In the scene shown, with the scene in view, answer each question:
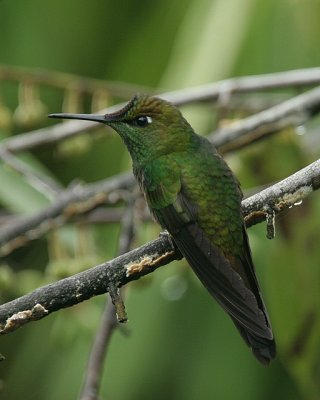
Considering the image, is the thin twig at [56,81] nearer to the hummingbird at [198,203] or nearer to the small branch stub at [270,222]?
the hummingbird at [198,203]

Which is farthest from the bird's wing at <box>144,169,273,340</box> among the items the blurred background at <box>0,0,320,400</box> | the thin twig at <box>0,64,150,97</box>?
the thin twig at <box>0,64,150,97</box>

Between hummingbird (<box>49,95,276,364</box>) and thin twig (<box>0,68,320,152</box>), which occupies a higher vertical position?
thin twig (<box>0,68,320,152</box>)

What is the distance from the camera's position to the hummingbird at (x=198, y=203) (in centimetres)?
280

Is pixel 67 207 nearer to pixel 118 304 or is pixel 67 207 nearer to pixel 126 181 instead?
pixel 126 181

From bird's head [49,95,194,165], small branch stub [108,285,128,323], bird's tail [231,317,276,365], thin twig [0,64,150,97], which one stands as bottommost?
bird's tail [231,317,276,365]

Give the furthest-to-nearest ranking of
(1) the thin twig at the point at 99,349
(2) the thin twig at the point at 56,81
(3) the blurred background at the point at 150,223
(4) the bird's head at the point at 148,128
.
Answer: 1. (2) the thin twig at the point at 56,81
2. (3) the blurred background at the point at 150,223
3. (4) the bird's head at the point at 148,128
4. (1) the thin twig at the point at 99,349

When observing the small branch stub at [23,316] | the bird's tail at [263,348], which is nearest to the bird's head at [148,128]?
the bird's tail at [263,348]

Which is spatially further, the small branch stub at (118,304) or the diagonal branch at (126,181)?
the diagonal branch at (126,181)

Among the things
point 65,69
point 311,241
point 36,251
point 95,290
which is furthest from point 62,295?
point 65,69

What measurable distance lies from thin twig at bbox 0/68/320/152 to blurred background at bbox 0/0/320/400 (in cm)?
7

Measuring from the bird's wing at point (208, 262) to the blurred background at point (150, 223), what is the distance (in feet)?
1.10

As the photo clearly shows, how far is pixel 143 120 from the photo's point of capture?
3.44 meters

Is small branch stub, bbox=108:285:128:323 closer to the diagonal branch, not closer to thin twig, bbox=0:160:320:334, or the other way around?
thin twig, bbox=0:160:320:334

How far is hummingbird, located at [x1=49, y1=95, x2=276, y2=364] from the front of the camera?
2797mm
